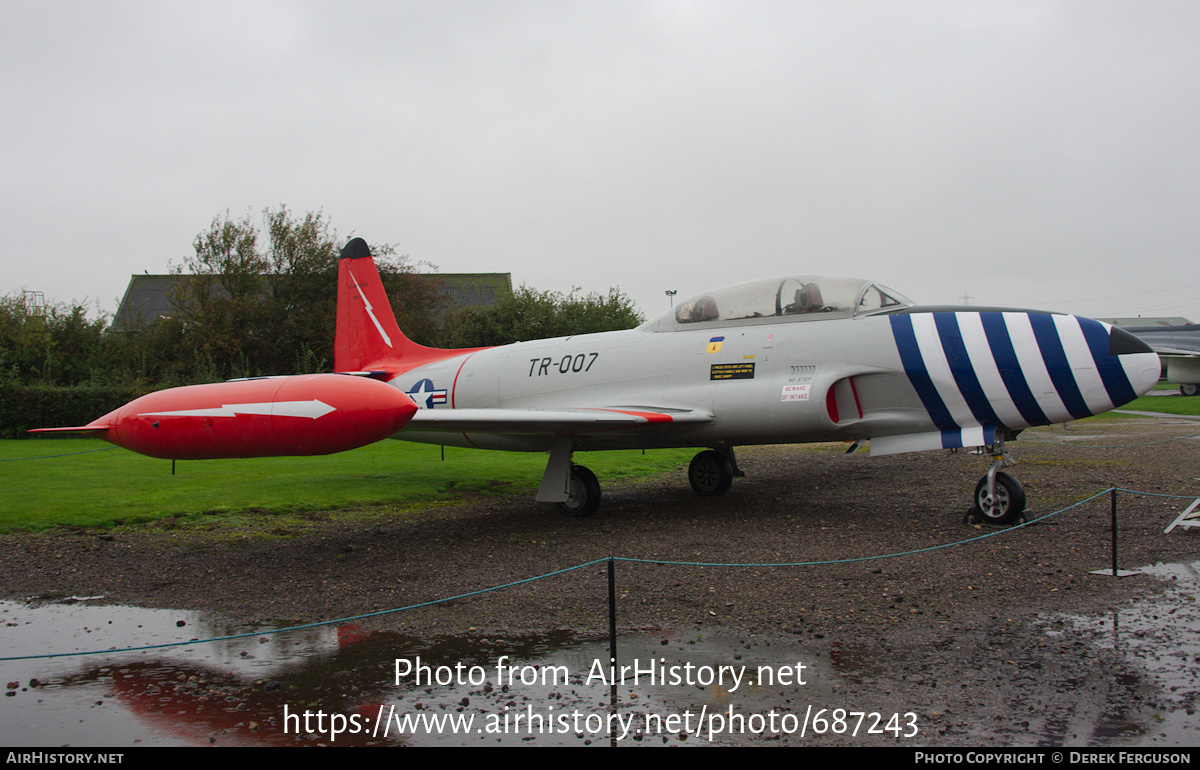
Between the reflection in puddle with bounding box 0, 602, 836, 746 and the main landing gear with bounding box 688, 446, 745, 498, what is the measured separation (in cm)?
587

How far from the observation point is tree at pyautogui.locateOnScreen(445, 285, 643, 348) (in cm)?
3122

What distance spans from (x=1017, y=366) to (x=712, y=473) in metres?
4.43

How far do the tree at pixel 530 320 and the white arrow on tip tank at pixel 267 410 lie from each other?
24149 millimetres

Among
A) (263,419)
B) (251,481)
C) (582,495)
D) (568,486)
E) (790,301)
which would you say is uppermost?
(790,301)

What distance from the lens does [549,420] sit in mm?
8211

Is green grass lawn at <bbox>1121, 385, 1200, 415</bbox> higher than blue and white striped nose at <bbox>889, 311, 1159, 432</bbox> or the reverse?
the reverse

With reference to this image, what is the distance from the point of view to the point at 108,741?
3.54m

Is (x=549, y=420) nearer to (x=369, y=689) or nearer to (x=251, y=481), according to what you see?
(x=369, y=689)

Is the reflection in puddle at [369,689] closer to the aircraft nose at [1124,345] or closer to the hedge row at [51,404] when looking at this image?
the aircraft nose at [1124,345]

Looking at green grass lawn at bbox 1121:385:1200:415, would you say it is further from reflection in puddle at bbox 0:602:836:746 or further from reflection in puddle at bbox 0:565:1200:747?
reflection in puddle at bbox 0:602:836:746

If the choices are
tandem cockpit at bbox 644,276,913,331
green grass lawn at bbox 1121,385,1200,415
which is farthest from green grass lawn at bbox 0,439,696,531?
green grass lawn at bbox 1121,385,1200,415

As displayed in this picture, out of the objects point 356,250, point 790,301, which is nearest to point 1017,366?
point 790,301
